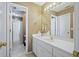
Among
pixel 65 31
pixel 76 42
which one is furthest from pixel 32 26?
pixel 76 42

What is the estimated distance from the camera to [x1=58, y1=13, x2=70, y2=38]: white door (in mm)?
2295

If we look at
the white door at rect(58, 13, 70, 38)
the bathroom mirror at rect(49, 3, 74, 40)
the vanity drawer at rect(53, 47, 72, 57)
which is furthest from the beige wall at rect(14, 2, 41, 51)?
the vanity drawer at rect(53, 47, 72, 57)

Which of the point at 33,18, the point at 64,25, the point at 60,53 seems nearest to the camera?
the point at 60,53

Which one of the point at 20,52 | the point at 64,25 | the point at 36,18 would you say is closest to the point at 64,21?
the point at 64,25

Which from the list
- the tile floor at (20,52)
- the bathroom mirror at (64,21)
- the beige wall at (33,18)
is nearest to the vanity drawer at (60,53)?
the bathroom mirror at (64,21)

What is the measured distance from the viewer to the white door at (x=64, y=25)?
2.29m

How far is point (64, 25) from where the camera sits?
7.92 ft

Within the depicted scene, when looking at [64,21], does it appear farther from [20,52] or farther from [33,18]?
[20,52]

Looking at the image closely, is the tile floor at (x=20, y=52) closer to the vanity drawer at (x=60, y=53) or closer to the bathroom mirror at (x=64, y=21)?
the bathroom mirror at (x=64, y=21)

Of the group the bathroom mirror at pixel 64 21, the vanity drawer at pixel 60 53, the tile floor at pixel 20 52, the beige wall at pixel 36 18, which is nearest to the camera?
the vanity drawer at pixel 60 53

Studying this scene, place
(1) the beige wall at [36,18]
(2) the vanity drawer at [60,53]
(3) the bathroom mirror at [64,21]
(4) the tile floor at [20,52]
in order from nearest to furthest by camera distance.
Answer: (2) the vanity drawer at [60,53] → (3) the bathroom mirror at [64,21] → (4) the tile floor at [20,52] → (1) the beige wall at [36,18]

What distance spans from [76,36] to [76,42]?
7 centimetres

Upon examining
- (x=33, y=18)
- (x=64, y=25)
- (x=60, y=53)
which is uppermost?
(x=33, y=18)

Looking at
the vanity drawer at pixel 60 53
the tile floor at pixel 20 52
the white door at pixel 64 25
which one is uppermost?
the white door at pixel 64 25
